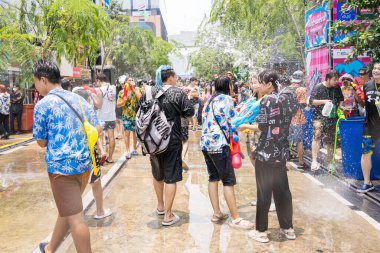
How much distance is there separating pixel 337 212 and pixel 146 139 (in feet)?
8.44

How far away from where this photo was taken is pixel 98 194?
503 centimetres

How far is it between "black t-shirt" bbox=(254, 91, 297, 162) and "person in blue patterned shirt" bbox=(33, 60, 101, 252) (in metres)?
1.75

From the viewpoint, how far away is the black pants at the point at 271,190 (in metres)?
4.27

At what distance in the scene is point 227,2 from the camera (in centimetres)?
1513

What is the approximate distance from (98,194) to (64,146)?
1.84 m

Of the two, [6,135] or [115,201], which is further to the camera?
[6,135]

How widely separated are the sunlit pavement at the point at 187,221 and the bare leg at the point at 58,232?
298 mm

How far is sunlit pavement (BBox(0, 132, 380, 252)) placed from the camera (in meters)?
4.25

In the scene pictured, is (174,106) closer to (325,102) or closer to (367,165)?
(367,165)

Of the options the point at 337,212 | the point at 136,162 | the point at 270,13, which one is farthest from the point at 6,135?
the point at 337,212

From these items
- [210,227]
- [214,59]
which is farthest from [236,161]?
[214,59]

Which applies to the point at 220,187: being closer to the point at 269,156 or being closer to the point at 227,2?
the point at 269,156

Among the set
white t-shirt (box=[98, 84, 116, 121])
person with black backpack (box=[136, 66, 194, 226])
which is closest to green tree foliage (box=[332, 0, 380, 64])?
person with black backpack (box=[136, 66, 194, 226])

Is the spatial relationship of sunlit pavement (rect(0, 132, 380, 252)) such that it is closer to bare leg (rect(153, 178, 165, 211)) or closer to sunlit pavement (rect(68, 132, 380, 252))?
sunlit pavement (rect(68, 132, 380, 252))
